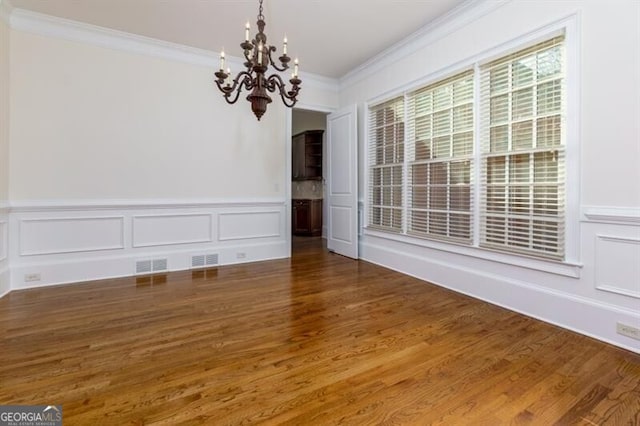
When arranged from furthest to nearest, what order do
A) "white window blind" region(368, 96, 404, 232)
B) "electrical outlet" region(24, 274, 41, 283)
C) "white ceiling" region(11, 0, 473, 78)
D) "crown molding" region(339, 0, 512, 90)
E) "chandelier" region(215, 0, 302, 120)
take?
"white window blind" region(368, 96, 404, 232) < "electrical outlet" region(24, 274, 41, 283) < "white ceiling" region(11, 0, 473, 78) < "crown molding" region(339, 0, 512, 90) < "chandelier" region(215, 0, 302, 120)

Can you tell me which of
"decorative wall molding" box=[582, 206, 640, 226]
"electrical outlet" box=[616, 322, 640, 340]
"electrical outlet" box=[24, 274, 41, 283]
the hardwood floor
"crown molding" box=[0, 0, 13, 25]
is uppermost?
"crown molding" box=[0, 0, 13, 25]

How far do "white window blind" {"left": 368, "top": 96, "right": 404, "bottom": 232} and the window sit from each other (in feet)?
0.07

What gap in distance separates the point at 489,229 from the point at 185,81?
166 inches

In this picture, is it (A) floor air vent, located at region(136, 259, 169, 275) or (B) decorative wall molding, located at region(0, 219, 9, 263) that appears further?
(A) floor air vent, located at region(136, 259, 169, 275)

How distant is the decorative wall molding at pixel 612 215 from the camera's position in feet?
7.00

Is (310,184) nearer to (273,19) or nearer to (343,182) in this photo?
(343,182)

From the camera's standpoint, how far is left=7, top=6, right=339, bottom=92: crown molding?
345 centimetres

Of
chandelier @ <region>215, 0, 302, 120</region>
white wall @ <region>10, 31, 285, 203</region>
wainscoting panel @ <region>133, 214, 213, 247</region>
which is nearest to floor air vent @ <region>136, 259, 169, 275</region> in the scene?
wainscoting panel @ <region>133, 214, 213, 247</region>

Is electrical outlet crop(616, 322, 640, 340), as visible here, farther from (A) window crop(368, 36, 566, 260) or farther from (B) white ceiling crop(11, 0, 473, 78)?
(B) white ceiling crop(11, 0, 473, 78)

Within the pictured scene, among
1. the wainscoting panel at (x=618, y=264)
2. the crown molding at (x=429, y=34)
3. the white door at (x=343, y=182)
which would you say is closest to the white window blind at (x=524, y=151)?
the wainscoting panel at (x=618, y=264)

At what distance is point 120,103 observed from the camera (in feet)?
12.9

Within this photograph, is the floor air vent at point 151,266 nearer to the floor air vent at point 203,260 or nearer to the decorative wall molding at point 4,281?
the floor air vent at point 203,260

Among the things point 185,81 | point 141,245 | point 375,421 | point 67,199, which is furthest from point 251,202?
point 375,421

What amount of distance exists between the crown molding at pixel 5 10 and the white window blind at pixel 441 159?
452 centimetres
